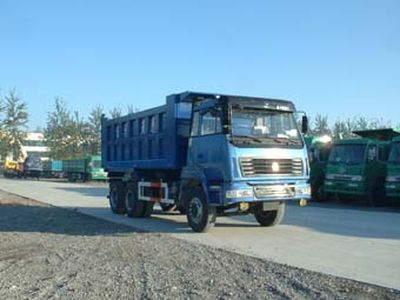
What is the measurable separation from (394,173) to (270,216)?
9057 mm

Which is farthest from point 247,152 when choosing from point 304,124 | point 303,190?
point 304,124

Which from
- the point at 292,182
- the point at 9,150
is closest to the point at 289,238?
the point at 292,182

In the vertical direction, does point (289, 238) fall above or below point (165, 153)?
below

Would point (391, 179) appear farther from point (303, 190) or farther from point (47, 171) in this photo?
point (47, 171)

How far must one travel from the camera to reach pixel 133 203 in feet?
64.1

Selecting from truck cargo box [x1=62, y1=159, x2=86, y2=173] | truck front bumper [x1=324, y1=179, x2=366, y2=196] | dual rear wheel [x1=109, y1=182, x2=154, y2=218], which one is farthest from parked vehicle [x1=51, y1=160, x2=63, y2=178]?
dual rear wheel [x1=109, y1=182, x2=154, y2=218]

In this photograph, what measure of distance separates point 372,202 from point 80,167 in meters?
36.8

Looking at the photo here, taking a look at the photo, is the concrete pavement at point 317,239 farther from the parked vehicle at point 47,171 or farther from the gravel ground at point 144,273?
the parked vehicle at point 47,171

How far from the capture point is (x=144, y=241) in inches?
529

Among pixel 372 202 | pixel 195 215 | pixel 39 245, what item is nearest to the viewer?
pixel 39 245

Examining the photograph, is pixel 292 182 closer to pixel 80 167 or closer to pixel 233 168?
pixel 233 168

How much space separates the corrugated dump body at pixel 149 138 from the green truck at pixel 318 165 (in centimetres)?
1116

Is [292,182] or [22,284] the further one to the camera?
[292,182]

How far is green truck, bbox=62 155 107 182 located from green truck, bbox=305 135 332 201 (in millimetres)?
27299
